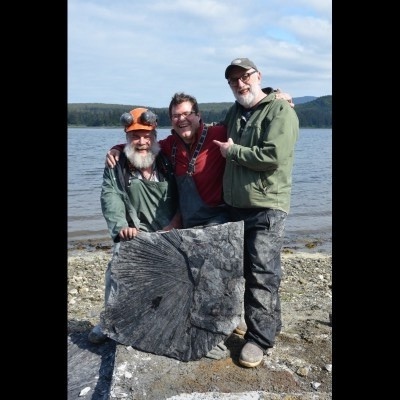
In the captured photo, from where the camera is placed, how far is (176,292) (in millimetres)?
4625

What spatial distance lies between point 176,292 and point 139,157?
129 cm

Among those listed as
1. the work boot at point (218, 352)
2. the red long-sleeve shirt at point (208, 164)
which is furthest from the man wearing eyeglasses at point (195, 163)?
the work boot at point (218, 352)

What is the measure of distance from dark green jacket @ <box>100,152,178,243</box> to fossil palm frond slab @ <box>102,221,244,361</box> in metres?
0.25

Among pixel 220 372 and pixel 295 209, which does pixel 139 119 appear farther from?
pixel 295 209

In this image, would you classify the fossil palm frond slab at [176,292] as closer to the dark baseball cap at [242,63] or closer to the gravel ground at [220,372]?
the gravel ground at [220,372]

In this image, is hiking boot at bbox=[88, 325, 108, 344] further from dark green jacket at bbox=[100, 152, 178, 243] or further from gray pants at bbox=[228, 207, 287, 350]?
gray pants at bbox=[228, 207, 287, 350]

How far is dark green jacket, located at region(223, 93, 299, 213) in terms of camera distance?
401cm

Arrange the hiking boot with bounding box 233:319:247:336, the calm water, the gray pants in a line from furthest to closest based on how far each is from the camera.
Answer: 1. the calm water
2. the hiking boot with bounding box 233:319:247:336
3. the gray pants

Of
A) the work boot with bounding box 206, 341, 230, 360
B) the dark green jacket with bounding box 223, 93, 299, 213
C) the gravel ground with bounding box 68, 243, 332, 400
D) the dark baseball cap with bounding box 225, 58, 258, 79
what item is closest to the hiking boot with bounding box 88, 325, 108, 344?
the gravel ground with bounding box 68, 243, 332, 400

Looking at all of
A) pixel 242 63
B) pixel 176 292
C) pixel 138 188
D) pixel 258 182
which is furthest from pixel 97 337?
pixel 242 63
